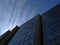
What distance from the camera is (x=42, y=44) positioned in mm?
8602

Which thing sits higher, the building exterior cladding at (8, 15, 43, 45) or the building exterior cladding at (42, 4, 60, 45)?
the building exterior cladding at (8, 15, 43, 45)

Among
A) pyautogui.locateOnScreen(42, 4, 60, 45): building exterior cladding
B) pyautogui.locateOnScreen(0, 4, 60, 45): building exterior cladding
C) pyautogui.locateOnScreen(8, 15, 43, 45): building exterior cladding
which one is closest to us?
pyautogui.locateOnScreen(42, 4, 60, 45): building exterior cladding

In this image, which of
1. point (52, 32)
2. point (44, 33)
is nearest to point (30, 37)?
point (44, 33)

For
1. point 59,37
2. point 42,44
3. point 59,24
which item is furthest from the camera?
point 59,24

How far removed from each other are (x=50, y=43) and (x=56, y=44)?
73 cm

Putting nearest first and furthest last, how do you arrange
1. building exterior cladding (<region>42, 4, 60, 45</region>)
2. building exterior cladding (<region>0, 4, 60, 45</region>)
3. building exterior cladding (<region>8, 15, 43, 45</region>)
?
building exterior cladding (<region>42, 4, 60, 45</region>), building exterior cladding (<region>0, 4, 60, 45</region>), building exterior cladding (<region>8, 15, 43, 45</region>)

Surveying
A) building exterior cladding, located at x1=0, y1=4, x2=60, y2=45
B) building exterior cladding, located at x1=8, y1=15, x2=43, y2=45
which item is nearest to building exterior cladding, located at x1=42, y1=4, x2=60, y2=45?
building exterior cladding, located at x1=0, y1=4, x2=60, y2=45

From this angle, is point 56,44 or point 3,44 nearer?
point 56,44

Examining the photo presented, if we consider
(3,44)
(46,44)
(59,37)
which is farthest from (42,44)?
(3,44)

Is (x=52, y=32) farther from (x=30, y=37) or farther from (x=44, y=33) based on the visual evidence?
(x=30, y=37)

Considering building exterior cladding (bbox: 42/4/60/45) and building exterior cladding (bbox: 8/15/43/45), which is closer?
building exterior cladding (bbox: 42/4/60/45)

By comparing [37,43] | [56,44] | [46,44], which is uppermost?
[37,43]

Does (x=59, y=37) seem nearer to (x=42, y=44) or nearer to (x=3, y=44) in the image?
(x=42, y=44)

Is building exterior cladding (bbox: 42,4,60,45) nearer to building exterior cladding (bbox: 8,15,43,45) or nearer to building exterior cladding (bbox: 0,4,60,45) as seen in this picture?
building exterior cladding (bbox: 0,4,60,45)
